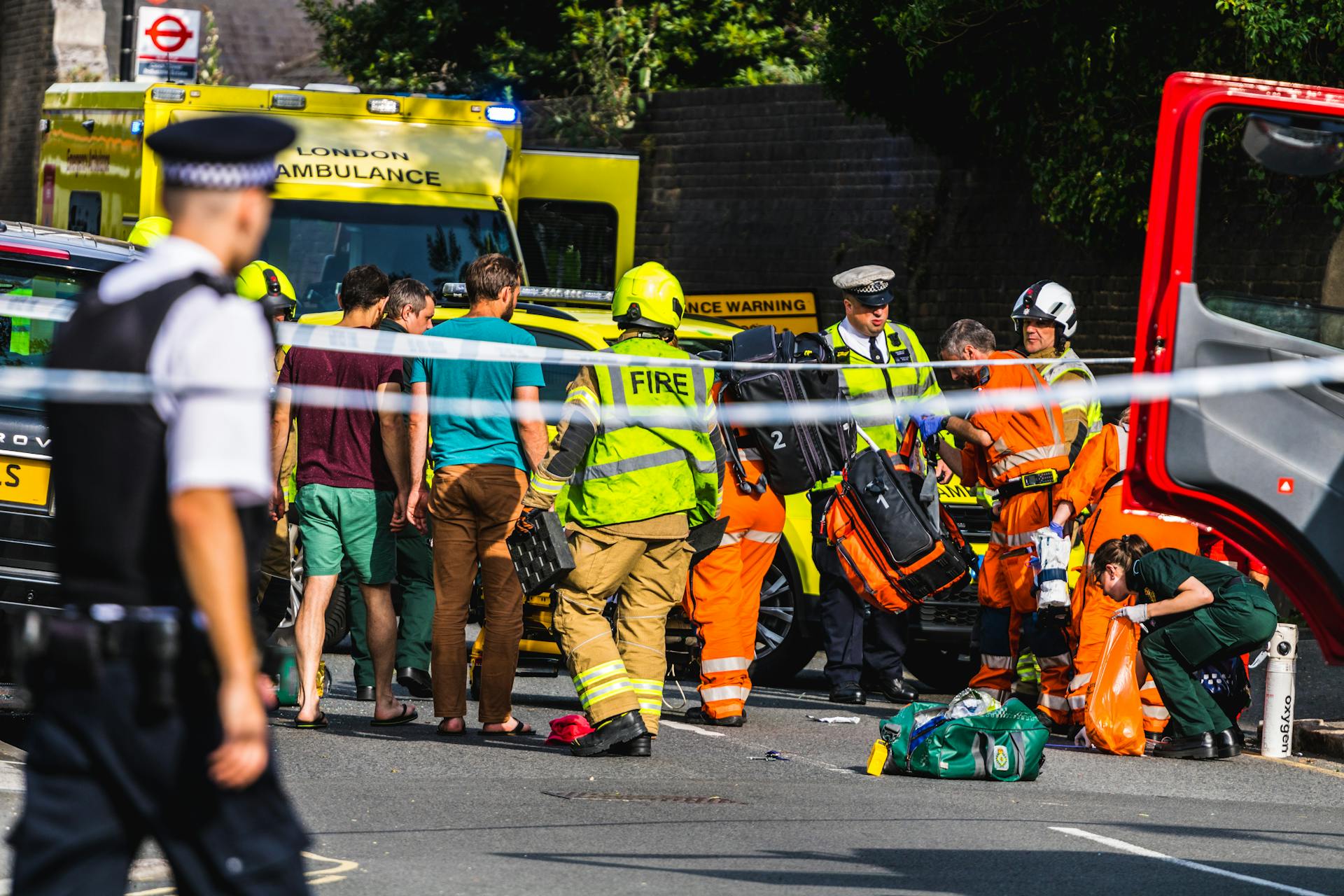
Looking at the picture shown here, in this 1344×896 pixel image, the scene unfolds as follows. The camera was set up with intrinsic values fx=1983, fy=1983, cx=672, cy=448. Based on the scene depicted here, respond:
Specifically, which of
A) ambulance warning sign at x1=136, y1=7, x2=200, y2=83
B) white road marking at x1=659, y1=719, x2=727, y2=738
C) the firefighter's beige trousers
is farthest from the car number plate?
ambulance warning sign at x1=136, y1=7, x2=200, y2=83

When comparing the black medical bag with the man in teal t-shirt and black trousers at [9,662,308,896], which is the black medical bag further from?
black trousers at [9,662,308,896]

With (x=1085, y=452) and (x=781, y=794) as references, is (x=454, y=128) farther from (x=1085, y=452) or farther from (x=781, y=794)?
(x=781, y=794)

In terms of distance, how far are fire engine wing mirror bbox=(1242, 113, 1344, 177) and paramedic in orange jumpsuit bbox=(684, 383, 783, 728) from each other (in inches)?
150

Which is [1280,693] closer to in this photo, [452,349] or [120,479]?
[452,349]

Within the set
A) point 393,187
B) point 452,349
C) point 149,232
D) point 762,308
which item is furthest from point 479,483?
point 762,308

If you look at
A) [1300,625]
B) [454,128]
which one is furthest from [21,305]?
[1300,625]

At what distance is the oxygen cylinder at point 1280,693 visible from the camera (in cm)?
923

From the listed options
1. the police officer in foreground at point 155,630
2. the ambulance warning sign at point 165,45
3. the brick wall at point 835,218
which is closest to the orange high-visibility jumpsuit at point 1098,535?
the brick wall at point 835,218

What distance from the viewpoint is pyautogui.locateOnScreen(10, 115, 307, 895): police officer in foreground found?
320 cm

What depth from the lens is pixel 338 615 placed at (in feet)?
32.3

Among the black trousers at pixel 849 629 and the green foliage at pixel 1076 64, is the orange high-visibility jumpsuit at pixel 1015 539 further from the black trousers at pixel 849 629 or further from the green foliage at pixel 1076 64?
the green foliage at pixel 1076 64

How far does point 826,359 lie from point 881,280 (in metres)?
1.11

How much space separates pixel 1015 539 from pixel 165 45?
46.1 ft

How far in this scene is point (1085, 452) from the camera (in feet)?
30.8
